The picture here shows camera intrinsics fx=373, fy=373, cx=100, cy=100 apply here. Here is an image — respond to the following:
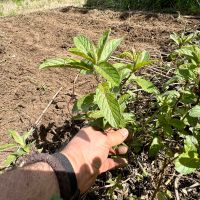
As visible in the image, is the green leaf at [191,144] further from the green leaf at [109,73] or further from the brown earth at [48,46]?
the brown earth at [48,46]

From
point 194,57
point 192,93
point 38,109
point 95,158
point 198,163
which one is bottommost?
point 38,109

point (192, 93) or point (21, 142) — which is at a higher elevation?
point (192, 93)

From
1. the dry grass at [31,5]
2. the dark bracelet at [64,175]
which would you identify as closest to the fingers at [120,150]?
the dark bracelet at [64,175]

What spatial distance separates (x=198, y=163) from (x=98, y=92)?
1.71 feet

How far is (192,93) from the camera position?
6.06 feet

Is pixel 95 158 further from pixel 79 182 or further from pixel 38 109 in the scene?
pixel 38 109

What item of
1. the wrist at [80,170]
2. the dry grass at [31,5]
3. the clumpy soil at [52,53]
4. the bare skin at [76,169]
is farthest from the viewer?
the dry grass at [31,5]

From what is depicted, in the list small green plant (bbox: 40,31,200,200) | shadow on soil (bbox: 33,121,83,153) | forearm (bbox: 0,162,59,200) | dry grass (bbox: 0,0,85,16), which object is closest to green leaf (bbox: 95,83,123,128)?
small green plant (bbox: 40,31,200,200)

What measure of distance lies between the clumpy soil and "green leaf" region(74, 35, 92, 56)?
801 millimetres

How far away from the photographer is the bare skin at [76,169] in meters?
1.62

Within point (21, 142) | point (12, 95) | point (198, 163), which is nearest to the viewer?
point (198, 163)

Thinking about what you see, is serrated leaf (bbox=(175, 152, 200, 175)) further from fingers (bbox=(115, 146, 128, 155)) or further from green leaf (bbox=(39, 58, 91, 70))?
green leaf (bbox=(39, 58, 91, 70))

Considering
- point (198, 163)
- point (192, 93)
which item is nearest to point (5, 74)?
point (192, 93)

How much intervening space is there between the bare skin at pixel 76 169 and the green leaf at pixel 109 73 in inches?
13.7
